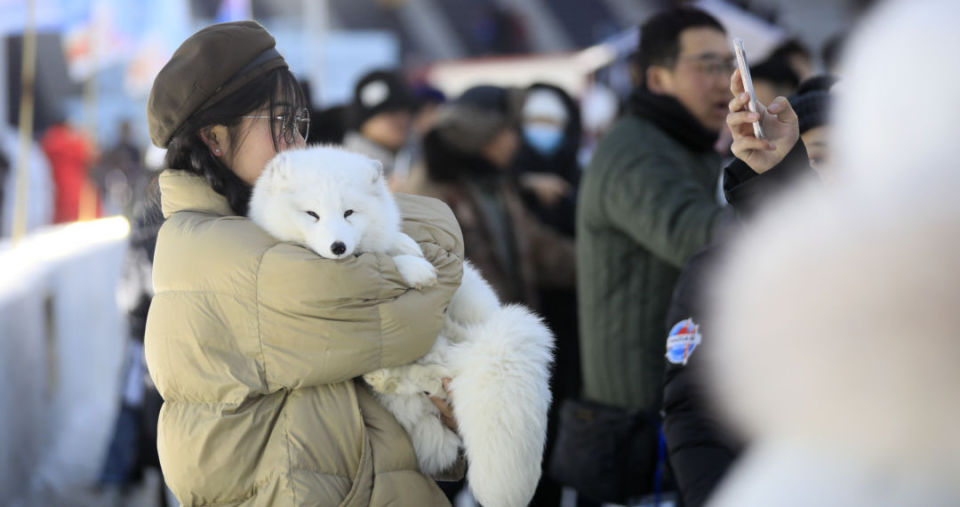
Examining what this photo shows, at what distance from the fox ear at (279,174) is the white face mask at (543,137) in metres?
4.78

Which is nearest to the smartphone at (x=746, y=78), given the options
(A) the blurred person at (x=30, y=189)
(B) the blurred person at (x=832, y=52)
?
(B) the blurred person at (x=832, y=52)

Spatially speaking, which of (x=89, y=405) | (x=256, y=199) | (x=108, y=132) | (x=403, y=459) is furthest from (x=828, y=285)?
(x=108, y=132)

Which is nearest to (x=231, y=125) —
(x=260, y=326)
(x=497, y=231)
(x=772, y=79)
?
(x=260, y=326)

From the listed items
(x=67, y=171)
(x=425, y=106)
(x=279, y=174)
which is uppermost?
(x=279, y=174)

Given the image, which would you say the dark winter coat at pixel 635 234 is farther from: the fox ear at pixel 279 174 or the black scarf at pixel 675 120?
the fox ear at pixel 279 174

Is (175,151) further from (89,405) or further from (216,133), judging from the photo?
(89,405)

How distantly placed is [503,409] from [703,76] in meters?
2.33

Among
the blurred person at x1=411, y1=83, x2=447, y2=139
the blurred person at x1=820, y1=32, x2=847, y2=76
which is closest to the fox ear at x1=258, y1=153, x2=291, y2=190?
the blurred person at x1=820, y1=32, x2=847, y2=76

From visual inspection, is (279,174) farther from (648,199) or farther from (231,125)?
(648,199)

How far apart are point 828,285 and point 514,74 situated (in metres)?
18.5

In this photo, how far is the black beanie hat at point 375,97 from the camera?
7027 mm

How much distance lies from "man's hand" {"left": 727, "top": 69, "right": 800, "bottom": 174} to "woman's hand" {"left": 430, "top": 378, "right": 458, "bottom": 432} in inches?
35.8

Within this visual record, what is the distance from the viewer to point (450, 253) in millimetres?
2629

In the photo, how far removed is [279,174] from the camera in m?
2.46
